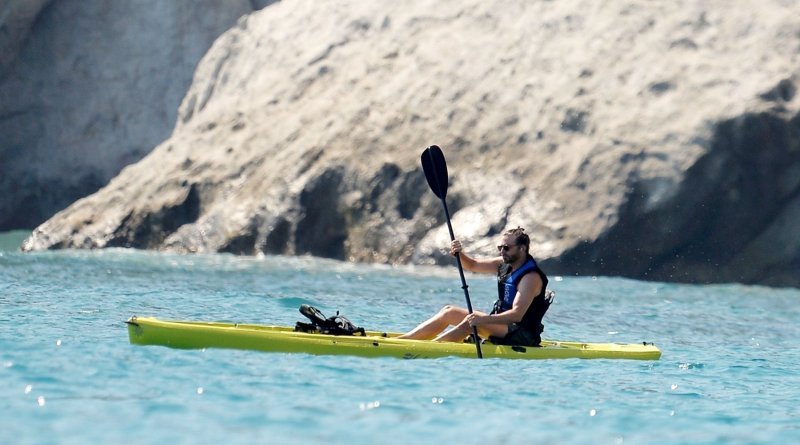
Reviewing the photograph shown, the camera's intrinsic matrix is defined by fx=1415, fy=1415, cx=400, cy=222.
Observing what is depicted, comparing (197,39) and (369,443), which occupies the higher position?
(197,39)

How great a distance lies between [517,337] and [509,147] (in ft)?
31.3

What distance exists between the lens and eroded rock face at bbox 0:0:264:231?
27875mm

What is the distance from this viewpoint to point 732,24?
20.0 metres

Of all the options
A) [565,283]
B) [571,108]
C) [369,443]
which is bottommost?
[369,443]

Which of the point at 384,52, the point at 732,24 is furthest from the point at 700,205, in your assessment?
the point at 384,52

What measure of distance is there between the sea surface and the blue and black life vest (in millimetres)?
359

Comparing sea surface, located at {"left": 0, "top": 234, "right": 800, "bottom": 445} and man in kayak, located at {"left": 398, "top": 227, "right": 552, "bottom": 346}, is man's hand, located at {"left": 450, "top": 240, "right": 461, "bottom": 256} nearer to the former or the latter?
man in kayak, located at {"left": 398, "top": 227, "right": 552, "bottom": 346}

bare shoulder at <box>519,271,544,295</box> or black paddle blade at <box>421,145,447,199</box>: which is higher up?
black paddle blade at <box>421,145,447,199</box>

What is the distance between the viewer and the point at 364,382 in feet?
29.5

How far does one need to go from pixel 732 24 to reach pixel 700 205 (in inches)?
118

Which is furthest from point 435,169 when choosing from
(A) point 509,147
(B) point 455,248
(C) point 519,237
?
(A) point 509,147

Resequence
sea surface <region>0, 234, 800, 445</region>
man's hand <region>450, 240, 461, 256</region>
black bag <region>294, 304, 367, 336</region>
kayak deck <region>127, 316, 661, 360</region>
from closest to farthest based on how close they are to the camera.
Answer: sea surface <region>0, 234, 800, 445</region>
kayak deck <region>127, 316, 661, 360</region>
black bag <region>294, 304, 367, 336</region>
man's hand <region>450, 240, 461, 256</region>

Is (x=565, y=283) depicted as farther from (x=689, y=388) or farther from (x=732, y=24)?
(x=689, y=388)

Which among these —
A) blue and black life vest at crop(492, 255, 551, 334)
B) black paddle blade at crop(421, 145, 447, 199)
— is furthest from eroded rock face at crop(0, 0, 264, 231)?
blue and black life vest at crop(492, 255, 551, 334)
